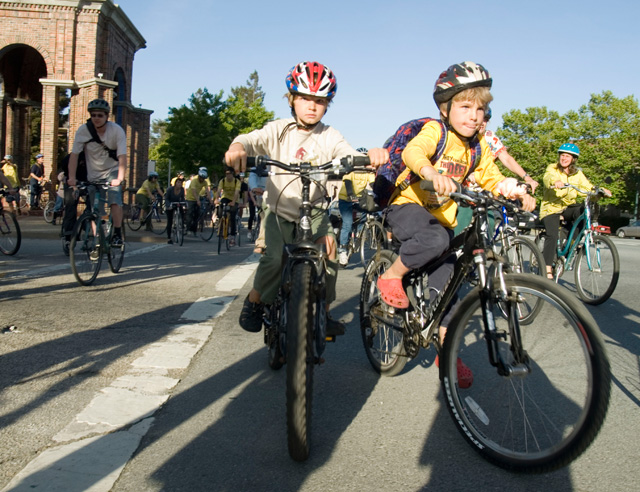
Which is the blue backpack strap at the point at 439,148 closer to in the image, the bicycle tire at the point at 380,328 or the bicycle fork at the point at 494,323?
the bicycle tire at the point at 380,328

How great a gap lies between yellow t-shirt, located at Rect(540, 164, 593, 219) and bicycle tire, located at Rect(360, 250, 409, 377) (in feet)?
15.6

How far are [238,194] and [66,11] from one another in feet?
49.2

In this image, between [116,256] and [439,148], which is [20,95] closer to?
[116,256]

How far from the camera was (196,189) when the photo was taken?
56.1 feet

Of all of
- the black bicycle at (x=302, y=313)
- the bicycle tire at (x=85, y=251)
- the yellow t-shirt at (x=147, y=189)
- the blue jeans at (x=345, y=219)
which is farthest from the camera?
the yellow t-shirt at (x=147, y=189)

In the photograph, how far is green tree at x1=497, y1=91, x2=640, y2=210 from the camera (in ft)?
202

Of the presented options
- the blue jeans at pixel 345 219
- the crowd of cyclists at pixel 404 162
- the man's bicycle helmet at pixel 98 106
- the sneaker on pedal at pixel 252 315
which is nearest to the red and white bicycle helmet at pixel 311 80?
the crowd of cyclists at pixel 404 162

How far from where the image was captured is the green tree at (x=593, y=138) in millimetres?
61719

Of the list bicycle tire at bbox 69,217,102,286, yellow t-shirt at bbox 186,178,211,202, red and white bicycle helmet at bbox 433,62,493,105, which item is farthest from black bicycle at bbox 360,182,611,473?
yellow t-shirt at bbox 186,178,211,202

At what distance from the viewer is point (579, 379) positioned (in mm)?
2518

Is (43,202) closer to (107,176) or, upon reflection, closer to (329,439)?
(107,176)

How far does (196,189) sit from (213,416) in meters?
14.3

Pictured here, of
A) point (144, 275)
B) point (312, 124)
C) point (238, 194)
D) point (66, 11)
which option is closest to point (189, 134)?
point (66, 11)

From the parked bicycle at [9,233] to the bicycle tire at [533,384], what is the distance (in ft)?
27.6
